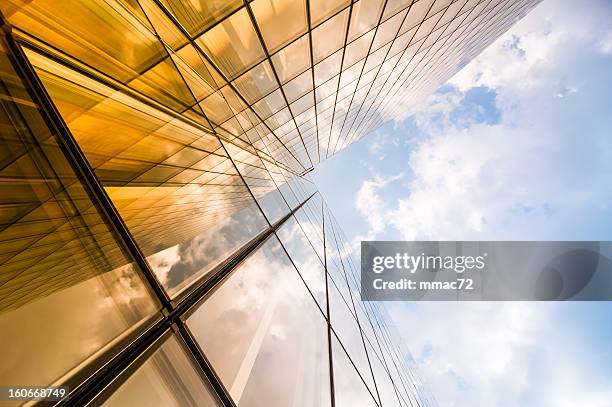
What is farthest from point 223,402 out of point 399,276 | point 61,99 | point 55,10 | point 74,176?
point 399,276

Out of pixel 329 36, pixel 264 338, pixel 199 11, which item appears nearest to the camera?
pixel 264 338

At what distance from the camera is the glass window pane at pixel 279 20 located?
24.0 feet

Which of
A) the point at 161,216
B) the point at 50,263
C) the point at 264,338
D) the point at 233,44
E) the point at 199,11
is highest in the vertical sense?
the point at 199,11

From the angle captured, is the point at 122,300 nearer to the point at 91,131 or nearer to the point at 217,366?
the point at 217,366

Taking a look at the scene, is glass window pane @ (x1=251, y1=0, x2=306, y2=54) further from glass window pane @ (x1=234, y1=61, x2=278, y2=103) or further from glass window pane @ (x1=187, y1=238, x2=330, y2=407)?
glass window pane @ (x1=187, y1=238, x2=330, y2=407)

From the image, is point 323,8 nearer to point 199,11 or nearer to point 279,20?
point 279,20

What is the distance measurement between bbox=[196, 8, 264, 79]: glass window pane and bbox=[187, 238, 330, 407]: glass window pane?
4720 millimetres

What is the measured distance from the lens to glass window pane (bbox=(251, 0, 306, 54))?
7.30 metres

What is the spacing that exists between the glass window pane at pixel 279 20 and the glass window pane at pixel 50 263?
6083 millimetres

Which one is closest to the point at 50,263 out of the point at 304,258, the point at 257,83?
the point at 304,258

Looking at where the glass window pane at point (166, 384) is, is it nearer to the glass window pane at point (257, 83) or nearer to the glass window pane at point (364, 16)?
the glass window pane at point (257, 83)

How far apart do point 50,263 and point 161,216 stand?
1857 mm

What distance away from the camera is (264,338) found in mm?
3877

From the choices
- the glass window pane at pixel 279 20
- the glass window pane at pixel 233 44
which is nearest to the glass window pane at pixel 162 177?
the glass window pane at pixel 233 44
